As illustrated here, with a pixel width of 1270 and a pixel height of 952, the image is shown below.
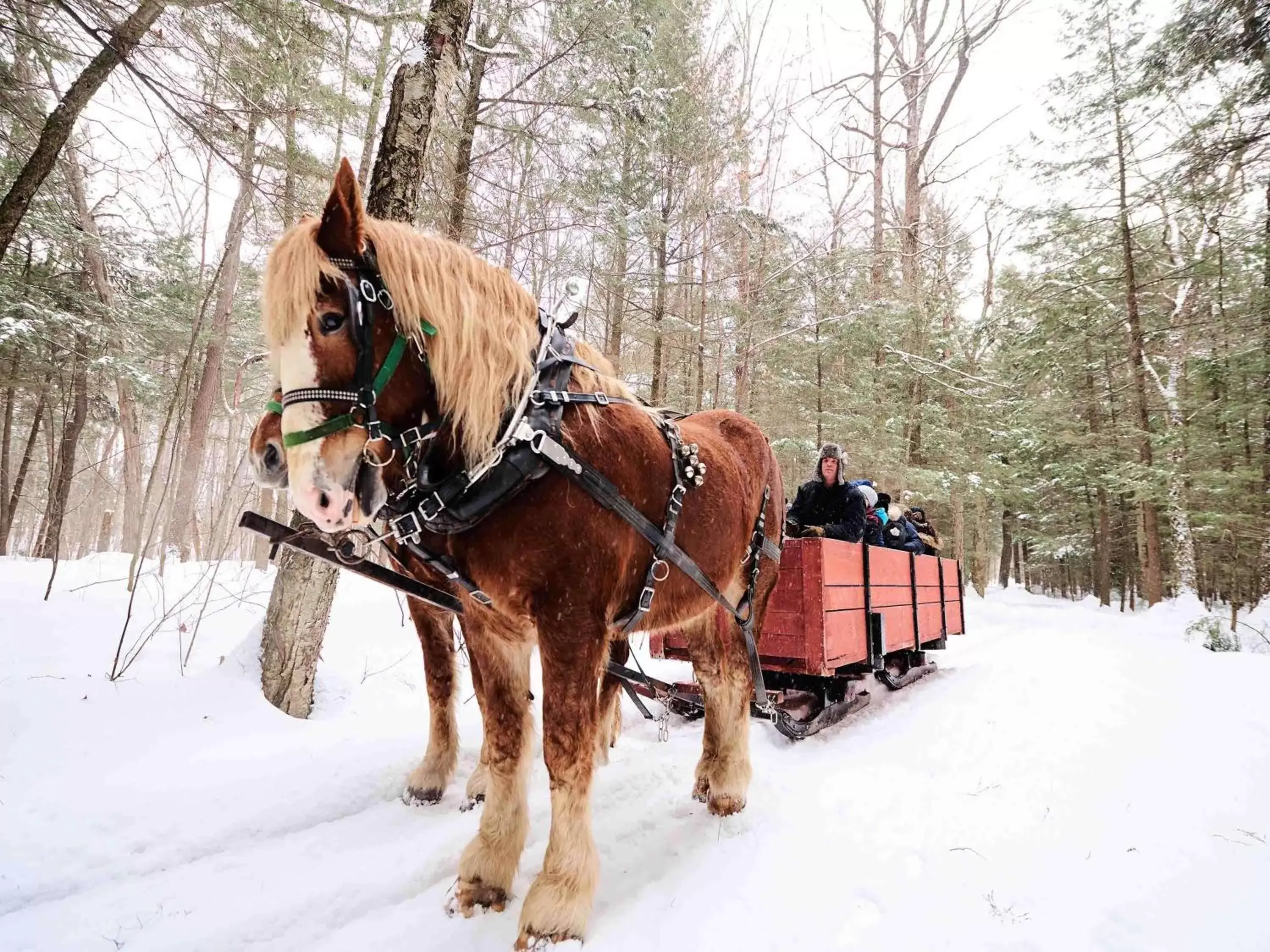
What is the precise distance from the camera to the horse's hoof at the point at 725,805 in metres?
2.58

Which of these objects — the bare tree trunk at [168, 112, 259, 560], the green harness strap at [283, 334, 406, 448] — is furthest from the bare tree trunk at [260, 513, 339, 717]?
the bare tree trunk at [168, 112, 259, 560]

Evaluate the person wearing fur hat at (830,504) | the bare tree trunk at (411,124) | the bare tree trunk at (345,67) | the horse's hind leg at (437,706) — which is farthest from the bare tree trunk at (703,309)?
the horse's hind leg at (437,706)

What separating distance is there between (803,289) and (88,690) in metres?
9.53

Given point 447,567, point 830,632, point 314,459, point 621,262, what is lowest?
point 830,632

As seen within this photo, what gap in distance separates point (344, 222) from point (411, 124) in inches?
100

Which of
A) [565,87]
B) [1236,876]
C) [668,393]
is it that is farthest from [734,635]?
[668,393]

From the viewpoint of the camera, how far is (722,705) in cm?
281

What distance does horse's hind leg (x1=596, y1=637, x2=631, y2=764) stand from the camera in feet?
9.41

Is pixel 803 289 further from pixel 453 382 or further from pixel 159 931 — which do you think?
pixel 159 931

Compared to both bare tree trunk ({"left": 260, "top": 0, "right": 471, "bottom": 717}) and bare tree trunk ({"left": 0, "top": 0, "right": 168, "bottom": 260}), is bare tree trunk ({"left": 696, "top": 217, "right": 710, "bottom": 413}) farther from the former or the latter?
bare tree trunk ({"left": 0, "top": 0, "right": 168, "bottom": 260})

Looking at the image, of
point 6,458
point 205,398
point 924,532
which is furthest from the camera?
point 205,398

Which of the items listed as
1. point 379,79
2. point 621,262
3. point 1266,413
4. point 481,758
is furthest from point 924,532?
point 379,79

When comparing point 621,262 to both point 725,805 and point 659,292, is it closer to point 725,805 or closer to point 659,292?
point 659,292

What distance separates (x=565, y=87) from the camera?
637 cm
